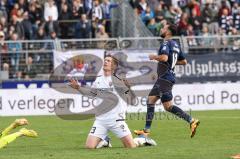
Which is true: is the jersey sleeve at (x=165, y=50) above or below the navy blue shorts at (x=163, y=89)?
above

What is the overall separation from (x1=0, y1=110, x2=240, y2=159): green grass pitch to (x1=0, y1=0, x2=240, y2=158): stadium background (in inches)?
2.8

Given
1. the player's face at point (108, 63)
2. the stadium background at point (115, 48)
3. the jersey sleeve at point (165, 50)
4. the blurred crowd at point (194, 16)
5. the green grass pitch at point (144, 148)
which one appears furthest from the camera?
the blurred crowd at point (194, 16)

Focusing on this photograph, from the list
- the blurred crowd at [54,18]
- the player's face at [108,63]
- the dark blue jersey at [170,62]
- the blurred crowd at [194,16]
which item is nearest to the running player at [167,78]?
the dark blue jersey at [170,62]

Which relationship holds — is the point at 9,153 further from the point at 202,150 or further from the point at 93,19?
the point at 93,19

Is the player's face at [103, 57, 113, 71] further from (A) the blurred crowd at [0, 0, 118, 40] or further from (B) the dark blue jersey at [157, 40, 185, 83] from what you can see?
(A) the blurred crowd at [0, 0, 118, 40]

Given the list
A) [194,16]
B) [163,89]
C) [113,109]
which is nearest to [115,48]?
[194,16]

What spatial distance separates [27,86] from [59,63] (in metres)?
1.42

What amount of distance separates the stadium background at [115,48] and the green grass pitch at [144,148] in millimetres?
72

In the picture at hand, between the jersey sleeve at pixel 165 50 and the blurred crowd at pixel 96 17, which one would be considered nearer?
the jersey sleeve at pixel 165 50

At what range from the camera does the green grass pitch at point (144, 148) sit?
522 inches

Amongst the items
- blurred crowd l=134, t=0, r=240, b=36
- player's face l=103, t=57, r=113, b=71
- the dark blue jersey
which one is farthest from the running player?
blurred crowd l=134, t=0, r=240, b=36

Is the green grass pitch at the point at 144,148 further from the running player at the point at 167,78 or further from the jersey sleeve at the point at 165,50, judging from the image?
the jersey sleeve at the point at 165,50

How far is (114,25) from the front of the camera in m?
31.6

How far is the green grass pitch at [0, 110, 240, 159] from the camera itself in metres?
13.3
